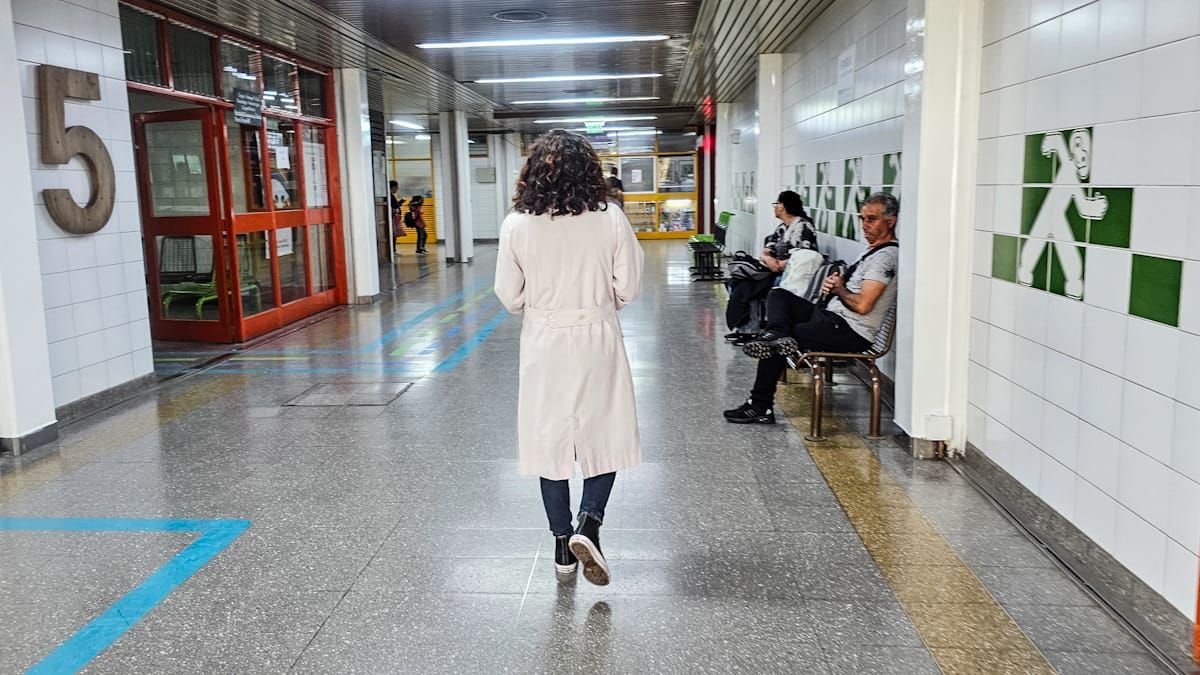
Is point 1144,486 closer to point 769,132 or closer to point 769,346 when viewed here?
point 769,346

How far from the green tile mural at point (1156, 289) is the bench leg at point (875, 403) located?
196 cm

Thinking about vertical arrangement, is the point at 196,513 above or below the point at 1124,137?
below

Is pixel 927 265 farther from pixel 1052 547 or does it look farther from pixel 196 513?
pixel 196 513

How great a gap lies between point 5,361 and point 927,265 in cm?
466

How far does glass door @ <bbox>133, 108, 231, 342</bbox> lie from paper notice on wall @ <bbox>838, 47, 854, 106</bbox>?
5.21 meters

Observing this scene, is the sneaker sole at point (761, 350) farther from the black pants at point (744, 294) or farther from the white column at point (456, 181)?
the white column at point (456, 181)

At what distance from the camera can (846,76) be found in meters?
6.50

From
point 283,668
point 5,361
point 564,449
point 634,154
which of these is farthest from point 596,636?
point 634,154

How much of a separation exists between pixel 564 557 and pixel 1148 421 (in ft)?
6.15

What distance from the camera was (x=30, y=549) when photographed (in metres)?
3.40

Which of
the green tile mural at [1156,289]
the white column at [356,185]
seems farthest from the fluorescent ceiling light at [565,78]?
the green tile mural at [1156,289]

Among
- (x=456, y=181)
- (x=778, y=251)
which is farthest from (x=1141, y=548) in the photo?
(x=456, y=181)

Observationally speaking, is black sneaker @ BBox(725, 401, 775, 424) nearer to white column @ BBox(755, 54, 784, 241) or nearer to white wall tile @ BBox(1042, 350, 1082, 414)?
white wall tile @ BBox(1042, 350, 1082, 414)

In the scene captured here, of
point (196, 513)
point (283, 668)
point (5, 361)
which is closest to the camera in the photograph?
point (283, 668)
